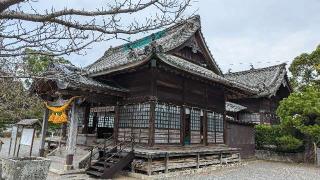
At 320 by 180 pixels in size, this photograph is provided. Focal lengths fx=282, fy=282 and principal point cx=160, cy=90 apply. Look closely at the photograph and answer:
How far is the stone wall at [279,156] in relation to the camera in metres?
22.1

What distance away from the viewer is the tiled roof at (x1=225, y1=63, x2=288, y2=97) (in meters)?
25.5

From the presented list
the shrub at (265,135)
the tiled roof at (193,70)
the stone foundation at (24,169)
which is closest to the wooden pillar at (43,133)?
the stone foundation at (24,169)

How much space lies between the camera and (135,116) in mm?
14148

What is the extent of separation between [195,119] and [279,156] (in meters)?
10.6

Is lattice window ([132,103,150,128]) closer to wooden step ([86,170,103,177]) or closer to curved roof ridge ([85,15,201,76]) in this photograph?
curved roof ridge ([85,15,201,76])

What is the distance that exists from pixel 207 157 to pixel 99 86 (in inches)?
282

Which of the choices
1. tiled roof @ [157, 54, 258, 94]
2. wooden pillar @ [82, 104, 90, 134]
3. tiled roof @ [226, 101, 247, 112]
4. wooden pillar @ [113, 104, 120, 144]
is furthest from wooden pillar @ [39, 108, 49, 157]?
tiled roof @ [226, 101, 247, 112]

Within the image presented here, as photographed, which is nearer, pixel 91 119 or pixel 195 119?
pixel 195 119

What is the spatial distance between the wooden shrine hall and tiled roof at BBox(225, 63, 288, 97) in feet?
26.2

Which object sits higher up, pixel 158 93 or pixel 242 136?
pixel 158 93

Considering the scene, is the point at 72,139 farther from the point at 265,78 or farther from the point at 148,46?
the point at 265,78

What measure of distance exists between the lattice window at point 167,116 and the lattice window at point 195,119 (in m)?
1.26

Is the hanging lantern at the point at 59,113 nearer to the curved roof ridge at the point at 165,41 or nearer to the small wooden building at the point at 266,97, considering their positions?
the curved roof ridge at the point at 165,41

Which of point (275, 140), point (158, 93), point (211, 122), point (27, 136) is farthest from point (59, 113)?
point (275, 140)
